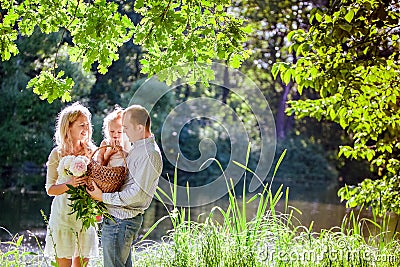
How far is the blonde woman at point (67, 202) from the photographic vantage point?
3295 mm

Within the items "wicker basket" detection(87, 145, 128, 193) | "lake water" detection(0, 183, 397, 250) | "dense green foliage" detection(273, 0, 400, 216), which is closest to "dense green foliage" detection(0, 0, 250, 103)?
"dense green foliage" detection(273, 0, 400, 216)

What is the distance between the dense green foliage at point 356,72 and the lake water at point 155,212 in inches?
174

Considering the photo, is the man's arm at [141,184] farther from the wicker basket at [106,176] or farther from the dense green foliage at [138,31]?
the dense green foliage at [138,31]

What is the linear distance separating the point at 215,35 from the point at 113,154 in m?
0.84

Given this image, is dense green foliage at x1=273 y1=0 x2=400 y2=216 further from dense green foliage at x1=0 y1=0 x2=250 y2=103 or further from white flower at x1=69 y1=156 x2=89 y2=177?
white flower at x1=69 y1=156 x2=89 y2=177

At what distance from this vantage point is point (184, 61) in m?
3.47

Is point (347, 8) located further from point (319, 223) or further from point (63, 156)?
point (319, 223)

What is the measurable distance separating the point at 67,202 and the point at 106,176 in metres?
0.60

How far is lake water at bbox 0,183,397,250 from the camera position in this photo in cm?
953

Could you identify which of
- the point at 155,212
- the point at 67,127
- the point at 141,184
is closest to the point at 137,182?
the point at 141,184

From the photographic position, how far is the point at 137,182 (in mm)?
2809

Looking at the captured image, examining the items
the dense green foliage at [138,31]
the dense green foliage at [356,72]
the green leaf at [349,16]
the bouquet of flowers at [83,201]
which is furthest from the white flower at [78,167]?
the green leaf at [349,16]

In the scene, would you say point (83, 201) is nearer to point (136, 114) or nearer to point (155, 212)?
point (136, 114)

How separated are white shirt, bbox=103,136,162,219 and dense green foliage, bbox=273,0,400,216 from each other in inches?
35.3
